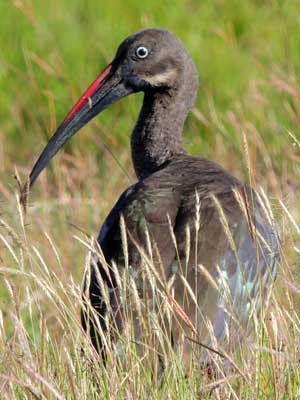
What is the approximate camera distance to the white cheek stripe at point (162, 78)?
21.2ft

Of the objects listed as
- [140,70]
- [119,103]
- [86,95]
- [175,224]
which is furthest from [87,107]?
[119,103]

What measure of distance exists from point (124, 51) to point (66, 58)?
14.9 ft

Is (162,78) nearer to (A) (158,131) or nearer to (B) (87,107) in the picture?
(A) (158,131)

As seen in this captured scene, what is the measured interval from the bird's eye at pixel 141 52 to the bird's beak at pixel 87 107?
128 millimetres

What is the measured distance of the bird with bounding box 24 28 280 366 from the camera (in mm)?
3990

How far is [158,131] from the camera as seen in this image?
6398 mm

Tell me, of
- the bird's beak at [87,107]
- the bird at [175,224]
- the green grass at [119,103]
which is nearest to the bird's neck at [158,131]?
the bird at [175,224]

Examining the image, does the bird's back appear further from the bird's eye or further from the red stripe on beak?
the bird's eye

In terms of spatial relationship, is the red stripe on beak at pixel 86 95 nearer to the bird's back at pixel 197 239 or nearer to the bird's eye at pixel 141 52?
the bird's eye at pixel 141 52

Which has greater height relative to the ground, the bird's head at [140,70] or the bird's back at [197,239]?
the bird's head at [140,70]

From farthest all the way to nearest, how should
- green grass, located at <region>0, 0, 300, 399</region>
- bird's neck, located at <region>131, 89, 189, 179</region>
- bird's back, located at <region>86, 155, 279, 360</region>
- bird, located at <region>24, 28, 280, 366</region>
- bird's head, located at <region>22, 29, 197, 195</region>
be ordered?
green grass, located at <region>0, 0, 300, 399</region> → bird's head, located at <region>22, 29, 197, 195</region> → bird's neck, located at <region>131, 89, 189, 179</region> → bird's back, located at <region>86, 155, 279, 360</region> → bird, located at <region>24, 28, 280, 366</region>

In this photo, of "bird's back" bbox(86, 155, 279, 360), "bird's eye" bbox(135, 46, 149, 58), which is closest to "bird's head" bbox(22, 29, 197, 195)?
"bird's eye" bbox(135, 46, 149, 58)

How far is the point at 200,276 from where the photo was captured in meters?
4.80

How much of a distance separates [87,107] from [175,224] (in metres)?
1.52
